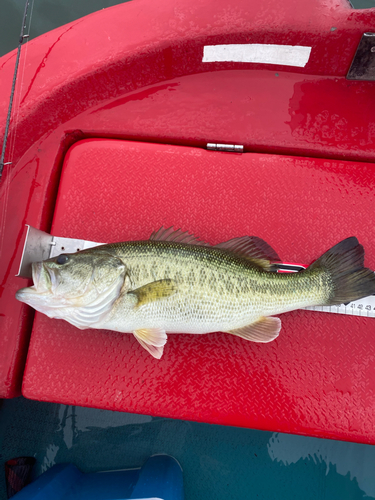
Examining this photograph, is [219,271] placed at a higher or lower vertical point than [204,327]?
higher

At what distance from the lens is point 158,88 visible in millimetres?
2070

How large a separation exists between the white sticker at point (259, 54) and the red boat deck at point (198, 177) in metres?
0.04

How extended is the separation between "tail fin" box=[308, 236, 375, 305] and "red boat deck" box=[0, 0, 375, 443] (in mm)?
216

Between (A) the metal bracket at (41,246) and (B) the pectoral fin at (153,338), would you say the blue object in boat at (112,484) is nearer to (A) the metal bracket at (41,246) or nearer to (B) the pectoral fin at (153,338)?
(B) the pectoral fin at (153,338)

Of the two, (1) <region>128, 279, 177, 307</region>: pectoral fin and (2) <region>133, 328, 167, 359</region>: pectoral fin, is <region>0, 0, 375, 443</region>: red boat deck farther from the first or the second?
(1) <region>128, 279, 177, 307</region>: pectoral fin

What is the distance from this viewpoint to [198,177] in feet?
6.53

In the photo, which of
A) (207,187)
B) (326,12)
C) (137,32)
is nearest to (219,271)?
(207,187)

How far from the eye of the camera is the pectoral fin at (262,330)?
165cm

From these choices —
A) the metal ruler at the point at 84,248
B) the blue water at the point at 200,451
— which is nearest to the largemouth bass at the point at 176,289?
the metal ruler at the point at 84,248

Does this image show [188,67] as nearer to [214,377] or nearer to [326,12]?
[326,12]

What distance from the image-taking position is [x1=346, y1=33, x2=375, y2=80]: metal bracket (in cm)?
→ 181

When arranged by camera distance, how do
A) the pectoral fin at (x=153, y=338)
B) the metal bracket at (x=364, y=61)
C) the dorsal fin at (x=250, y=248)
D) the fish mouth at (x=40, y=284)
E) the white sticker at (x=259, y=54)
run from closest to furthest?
the fish mouth at (x=40, y=284) < the pectoral fin at (x=153, y=338) < the dorsal fin at (x=250, y=248) < the metal bracket at (x=364, y=61) < the white sticker at (x=259, y=54)

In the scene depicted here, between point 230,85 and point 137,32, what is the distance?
0.67m

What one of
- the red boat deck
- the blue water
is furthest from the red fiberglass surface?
the blue water
